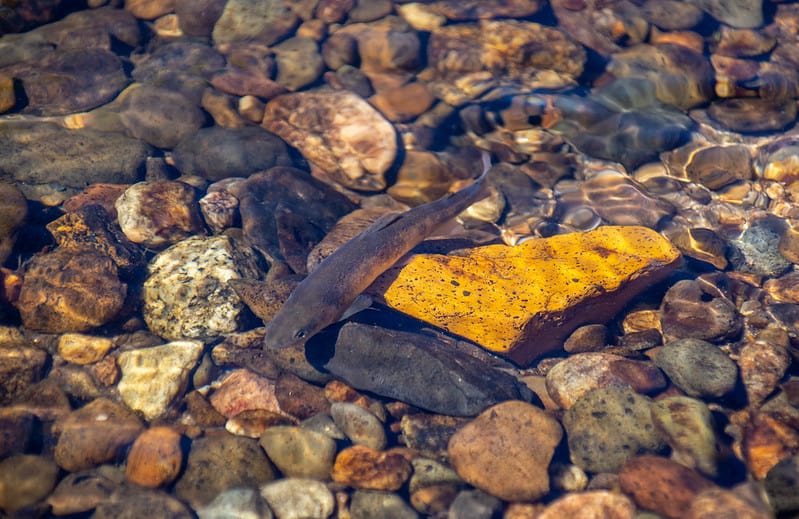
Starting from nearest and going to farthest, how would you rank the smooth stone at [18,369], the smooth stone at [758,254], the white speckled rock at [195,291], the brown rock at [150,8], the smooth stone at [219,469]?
the smooth stone at [219,469], the smooth stone at [18,369], the white speckled rock at [195,291], the smooth stone at [758,254], the brown rock at [150,8]

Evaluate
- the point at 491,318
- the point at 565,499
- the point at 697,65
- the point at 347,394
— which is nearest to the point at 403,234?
the point at 491,318

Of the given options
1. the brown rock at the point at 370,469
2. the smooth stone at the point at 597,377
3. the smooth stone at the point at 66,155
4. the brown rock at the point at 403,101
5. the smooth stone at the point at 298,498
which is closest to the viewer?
the smooth stone at the point at 298,498

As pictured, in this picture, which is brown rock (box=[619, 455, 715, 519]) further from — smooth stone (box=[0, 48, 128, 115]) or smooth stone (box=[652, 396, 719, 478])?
smooth stone (box=[0, 48, 128, 115])

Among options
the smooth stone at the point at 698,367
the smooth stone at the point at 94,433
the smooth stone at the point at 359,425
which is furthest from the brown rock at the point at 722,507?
the smooth stone at the point at 94,433

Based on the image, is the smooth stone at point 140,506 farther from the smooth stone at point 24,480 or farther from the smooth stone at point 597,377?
the smooth stone at point 597,377

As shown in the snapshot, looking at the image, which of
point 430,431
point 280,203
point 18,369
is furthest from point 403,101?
point 18,369

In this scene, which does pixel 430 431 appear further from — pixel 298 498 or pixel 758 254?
pixel 758 254
